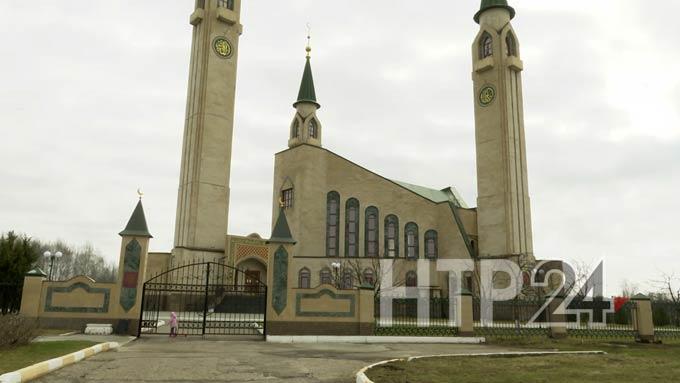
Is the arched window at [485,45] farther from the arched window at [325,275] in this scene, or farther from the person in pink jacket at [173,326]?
the person in pink jacket at [173,326]

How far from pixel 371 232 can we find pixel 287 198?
7.05 metres

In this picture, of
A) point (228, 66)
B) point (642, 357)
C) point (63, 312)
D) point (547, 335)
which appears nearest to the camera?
point (642, 357)

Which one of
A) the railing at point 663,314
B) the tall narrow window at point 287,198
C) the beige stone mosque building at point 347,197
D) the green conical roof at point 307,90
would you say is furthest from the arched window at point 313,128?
the railing at point 663,314

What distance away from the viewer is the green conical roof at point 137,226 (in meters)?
17.8

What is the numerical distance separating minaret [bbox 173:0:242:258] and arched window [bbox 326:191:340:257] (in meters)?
8.34

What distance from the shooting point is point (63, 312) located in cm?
1712

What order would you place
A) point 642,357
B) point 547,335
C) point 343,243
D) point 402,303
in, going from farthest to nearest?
point 343,243
point 402,303
point 547,335
point 642,357

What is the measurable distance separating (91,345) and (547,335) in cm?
1643

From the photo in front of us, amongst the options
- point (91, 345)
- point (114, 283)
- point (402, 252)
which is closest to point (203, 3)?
point (402, 252)

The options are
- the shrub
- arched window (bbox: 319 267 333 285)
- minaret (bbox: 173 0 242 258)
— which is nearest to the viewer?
the shrub

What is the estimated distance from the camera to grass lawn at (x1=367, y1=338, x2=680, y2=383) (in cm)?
917

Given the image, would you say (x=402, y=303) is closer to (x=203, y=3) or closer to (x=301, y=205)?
(x=301, y=205)

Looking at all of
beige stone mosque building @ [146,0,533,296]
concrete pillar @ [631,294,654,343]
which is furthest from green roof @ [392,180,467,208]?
concrete pillar @ [631,294,654,343]

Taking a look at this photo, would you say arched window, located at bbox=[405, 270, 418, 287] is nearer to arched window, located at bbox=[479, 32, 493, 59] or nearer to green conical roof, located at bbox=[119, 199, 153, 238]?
arched window, located at bbox=[479, 32, 493, 59]
